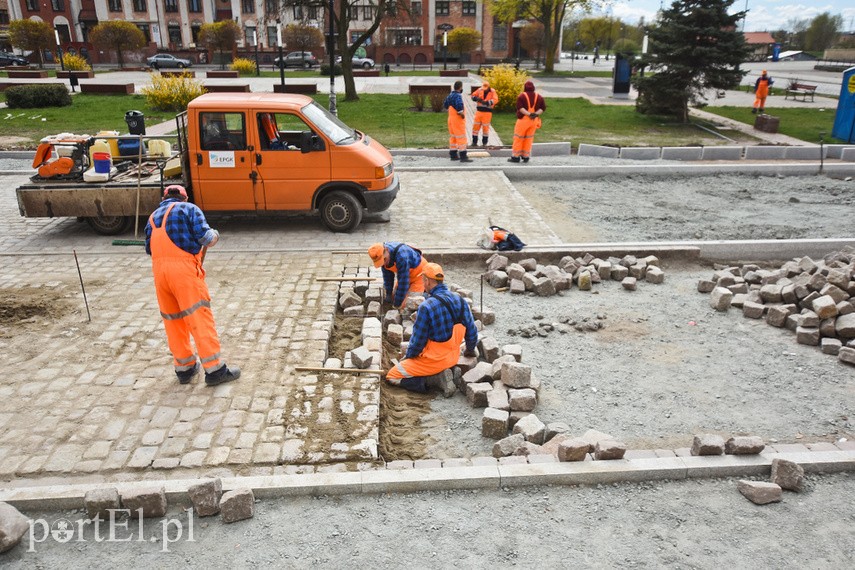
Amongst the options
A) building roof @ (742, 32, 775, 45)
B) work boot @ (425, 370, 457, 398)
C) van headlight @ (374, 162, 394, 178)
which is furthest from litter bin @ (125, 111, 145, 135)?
building roof @ (742, 32, 775, 45)

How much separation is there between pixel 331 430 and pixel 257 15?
202 ft

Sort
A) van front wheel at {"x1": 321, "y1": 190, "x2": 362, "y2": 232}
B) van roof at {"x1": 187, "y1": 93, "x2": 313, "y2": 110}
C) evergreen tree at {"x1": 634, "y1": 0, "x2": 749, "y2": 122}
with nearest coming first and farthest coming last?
1. van roof at {"x1": 187, "y1": 93, "x2": 313, "y2": 110}
2. van front wheel at {"x1": 321, "y1": 190, "x2": 362, "y2": 232}
3. evergreen tree at {"x1": 634, "y1": 0, "x2": 749, "y2": 122}

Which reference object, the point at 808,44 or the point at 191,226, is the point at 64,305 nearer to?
the point at 191,226

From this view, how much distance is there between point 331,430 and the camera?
214 inches

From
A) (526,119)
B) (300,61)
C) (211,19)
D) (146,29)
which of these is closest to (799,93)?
(526,119)

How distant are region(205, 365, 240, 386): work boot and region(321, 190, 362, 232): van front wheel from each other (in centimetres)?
474

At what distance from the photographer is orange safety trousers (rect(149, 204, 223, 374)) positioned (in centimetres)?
570

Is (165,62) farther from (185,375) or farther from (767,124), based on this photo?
(185,375)

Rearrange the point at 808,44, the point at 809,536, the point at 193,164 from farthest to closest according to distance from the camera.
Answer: the point at 808,44
the point at 193,164
the point at 809,536

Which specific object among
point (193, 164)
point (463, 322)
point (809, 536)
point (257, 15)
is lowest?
point (809, 536)

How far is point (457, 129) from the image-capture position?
49.2ft

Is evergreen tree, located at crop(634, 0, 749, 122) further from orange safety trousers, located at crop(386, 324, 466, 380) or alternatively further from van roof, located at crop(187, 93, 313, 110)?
orange safety trousers, located at crop(386, 324, 466, 380)

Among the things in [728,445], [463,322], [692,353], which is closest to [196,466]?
[463,322]
